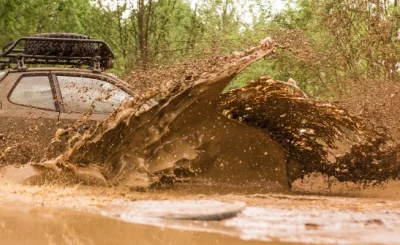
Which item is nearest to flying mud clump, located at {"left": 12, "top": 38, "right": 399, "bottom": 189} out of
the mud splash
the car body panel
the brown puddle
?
the mud splash

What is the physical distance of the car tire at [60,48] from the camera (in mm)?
8031

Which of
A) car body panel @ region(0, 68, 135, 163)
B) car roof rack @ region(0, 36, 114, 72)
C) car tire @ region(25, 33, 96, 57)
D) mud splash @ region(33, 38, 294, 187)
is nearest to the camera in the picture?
mud splash @ region(33, 38, 294, 187)

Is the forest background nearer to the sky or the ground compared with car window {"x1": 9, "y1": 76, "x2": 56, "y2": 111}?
nearer to the sky

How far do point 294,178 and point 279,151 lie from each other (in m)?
0.43

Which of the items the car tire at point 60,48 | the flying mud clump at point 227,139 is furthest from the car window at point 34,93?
the flying mud clump at point 227,139

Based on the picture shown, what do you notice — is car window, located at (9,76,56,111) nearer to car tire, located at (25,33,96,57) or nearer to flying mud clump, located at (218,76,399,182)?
car tire, located at (25,33,96,57)

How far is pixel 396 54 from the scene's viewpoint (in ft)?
40.0

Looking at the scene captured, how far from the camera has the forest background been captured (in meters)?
12.6

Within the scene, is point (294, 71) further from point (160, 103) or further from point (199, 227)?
point (199, 227)

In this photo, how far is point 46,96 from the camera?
7531 millimetres

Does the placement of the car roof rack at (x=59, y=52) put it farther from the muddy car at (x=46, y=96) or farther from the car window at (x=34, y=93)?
the car window at (x=34, y=93)

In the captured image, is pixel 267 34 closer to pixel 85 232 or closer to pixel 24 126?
pixel 24 126

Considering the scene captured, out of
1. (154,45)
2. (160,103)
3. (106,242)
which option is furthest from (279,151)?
(154,45)

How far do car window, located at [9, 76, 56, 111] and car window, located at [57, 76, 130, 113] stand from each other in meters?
0.15
